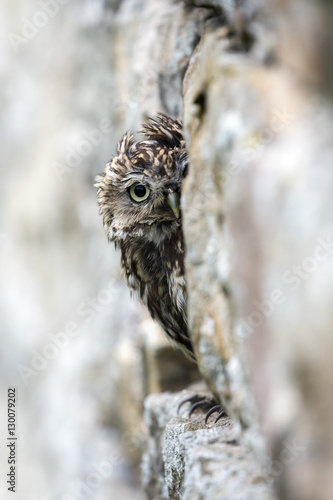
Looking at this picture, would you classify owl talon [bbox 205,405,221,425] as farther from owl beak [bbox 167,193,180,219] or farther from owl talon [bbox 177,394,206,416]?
owl beak [bbox 167,193,180,219]

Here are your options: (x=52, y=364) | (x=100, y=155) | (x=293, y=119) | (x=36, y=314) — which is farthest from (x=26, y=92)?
(x=293, y=119)

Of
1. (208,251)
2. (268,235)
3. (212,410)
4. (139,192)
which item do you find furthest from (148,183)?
(268,235)

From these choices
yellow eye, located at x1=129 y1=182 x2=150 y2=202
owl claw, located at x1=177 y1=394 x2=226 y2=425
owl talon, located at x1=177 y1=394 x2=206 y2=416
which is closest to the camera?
owl claw, located at x1=177 y1=394 x2=226 y2=425

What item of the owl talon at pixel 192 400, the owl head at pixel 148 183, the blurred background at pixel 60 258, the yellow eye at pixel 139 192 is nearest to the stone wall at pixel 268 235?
the owl head at pixel 148 183

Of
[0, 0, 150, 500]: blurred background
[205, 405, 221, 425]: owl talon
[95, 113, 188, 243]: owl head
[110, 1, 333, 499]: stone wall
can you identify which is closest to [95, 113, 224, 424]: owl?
[95, 113, 188, 243]: owl head

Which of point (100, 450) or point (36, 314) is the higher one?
point (36, 314)

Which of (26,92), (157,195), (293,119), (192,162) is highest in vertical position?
(26,92)

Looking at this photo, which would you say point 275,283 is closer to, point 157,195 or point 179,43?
point 157,195

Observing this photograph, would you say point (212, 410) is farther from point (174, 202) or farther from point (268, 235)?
point (268, 235)
